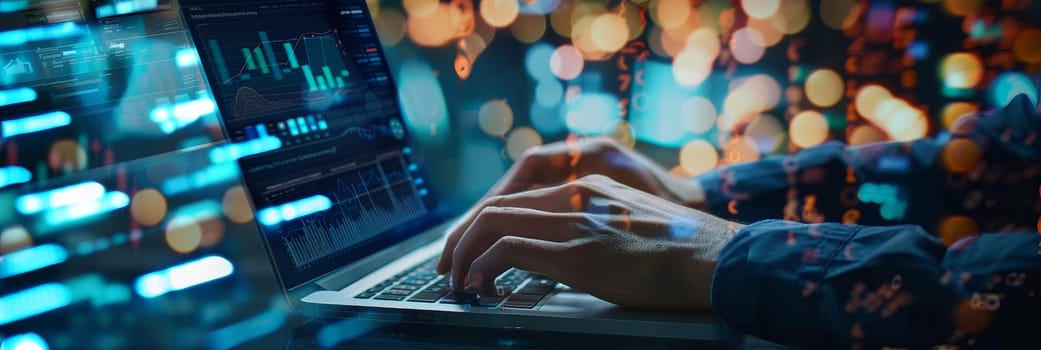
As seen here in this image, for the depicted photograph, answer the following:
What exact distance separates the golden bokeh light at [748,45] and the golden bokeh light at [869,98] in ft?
0.68

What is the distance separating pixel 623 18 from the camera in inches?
56.6

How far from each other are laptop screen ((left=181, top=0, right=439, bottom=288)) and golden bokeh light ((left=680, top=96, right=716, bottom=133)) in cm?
65

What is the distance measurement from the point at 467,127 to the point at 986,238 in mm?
1099

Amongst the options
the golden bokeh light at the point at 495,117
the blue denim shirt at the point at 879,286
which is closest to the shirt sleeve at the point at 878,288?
the blue denim shirt at the point at 879,286

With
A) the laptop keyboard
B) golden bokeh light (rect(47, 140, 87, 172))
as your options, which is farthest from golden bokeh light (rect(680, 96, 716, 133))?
golden bokeh light (rect(47, 140, 87, 172))

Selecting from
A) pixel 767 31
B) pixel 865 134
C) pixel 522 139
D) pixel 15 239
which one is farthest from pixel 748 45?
pixel 15 239

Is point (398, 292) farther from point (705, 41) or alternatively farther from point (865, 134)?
point (865, 134)

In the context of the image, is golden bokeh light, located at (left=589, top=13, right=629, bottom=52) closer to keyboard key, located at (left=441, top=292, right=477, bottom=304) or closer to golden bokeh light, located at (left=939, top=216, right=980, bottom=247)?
golden bokeh light, located at (left=939, top=216, right=980, bottom=247)

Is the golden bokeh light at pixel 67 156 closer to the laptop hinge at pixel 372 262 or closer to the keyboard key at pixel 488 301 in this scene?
the laptop hinge at pixel 372 262

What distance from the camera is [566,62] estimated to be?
151cm

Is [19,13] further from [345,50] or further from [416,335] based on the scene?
[416,335]

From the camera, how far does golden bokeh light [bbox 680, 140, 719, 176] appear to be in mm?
1425

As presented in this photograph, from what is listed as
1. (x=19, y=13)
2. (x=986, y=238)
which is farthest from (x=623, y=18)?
(x=19, y=13)

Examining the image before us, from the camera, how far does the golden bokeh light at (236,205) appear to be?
1.02 m
